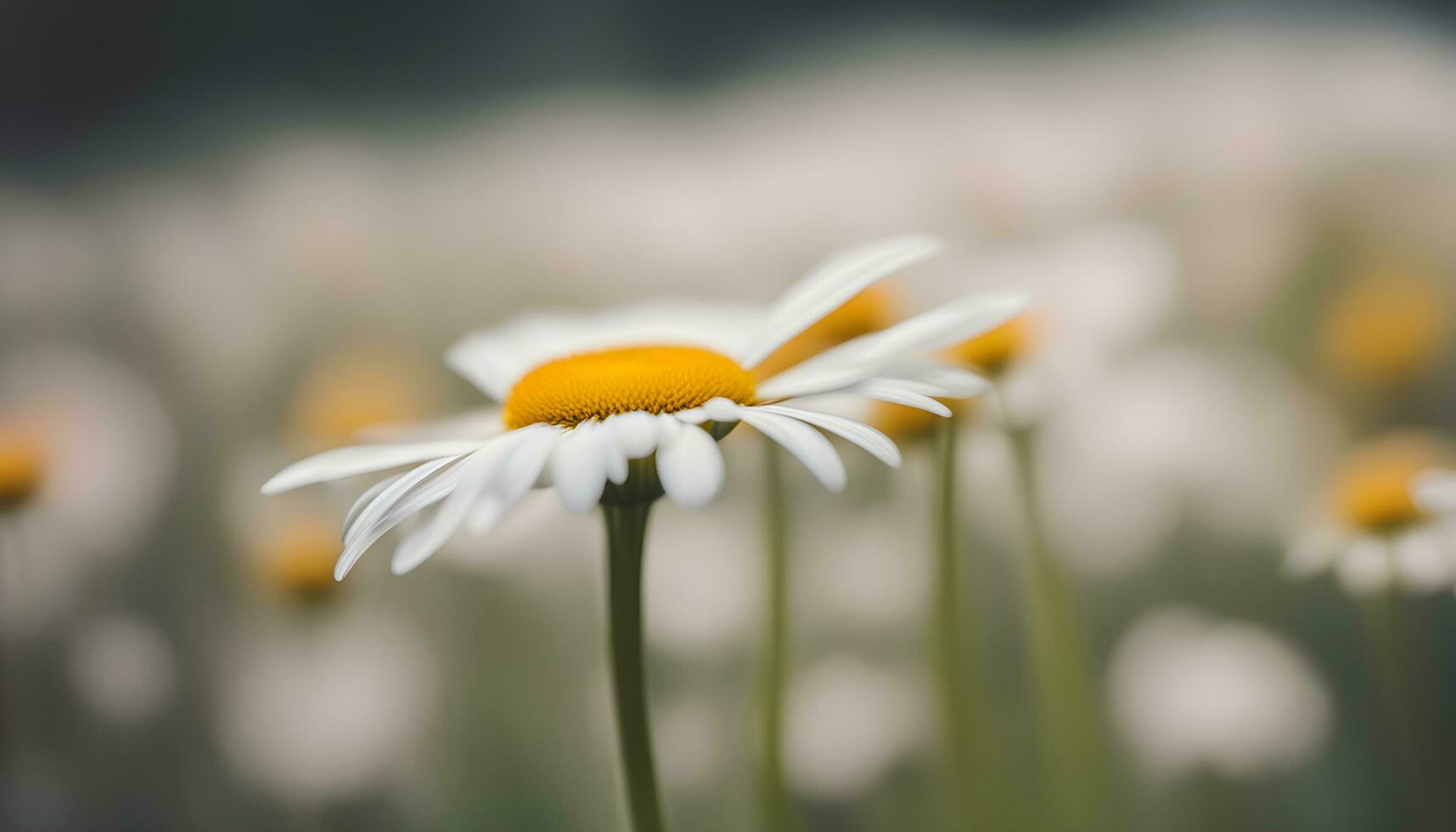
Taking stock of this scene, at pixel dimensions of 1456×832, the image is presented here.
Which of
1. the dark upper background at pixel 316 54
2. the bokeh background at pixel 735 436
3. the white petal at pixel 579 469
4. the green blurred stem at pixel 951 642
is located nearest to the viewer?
the white petal at pixel 579 469

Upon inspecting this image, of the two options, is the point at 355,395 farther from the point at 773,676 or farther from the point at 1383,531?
the point at 1383,531

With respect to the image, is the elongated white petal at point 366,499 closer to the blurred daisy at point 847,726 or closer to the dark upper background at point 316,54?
the blurred daisy at point 847,726

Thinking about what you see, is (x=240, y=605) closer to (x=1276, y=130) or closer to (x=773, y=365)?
(x=773, y=365)

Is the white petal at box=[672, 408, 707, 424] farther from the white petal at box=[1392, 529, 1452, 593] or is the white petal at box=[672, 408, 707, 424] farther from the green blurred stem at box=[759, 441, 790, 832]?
the white petal at box=[1392, 529, 1452, 593]

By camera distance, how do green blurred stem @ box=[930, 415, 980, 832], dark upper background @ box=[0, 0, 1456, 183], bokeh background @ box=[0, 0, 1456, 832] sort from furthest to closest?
dark upper background @ box=[0, 0, 1456, 183]
bokeh background @ box=[0, 0, 1456, 832]
green blurred stem @ box=[930, 415, 980, 832]

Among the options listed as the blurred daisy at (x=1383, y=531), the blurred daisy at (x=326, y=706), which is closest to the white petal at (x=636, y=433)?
the blurred daisy at (x=1383, y=531)

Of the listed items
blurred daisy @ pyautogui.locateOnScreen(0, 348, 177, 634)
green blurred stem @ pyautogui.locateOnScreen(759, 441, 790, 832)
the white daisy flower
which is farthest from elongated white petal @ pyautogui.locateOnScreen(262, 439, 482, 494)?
blurred daisy @ pyautogui.locateOnScreen(0, 348, 177, 634)

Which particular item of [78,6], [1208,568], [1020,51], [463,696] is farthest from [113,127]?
[1208,568]
